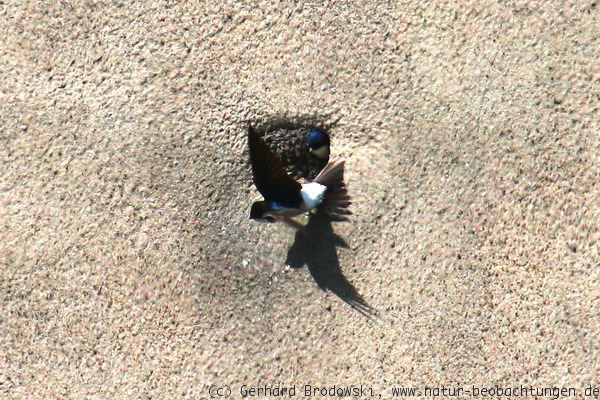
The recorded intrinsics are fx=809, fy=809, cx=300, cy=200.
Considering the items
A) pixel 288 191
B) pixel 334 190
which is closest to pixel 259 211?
pixel 288 191

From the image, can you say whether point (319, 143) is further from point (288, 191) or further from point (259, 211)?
point (259, 211)

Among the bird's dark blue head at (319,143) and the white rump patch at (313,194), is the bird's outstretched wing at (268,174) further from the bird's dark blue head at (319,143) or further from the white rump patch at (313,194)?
the bird's dark blue head at (319,143)

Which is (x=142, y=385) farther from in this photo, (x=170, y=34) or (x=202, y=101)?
(x=170, y=34)

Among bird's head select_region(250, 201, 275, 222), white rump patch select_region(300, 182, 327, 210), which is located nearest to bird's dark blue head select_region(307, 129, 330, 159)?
white rump patch select_region(300, 182, 327, 210)

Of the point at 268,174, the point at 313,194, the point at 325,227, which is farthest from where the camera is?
the point at 325,227

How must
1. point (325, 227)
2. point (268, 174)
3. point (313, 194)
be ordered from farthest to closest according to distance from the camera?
point (325, 227)
point (313, 194)
point (268, 174)

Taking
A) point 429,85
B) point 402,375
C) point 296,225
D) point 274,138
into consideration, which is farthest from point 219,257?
point 429,85
